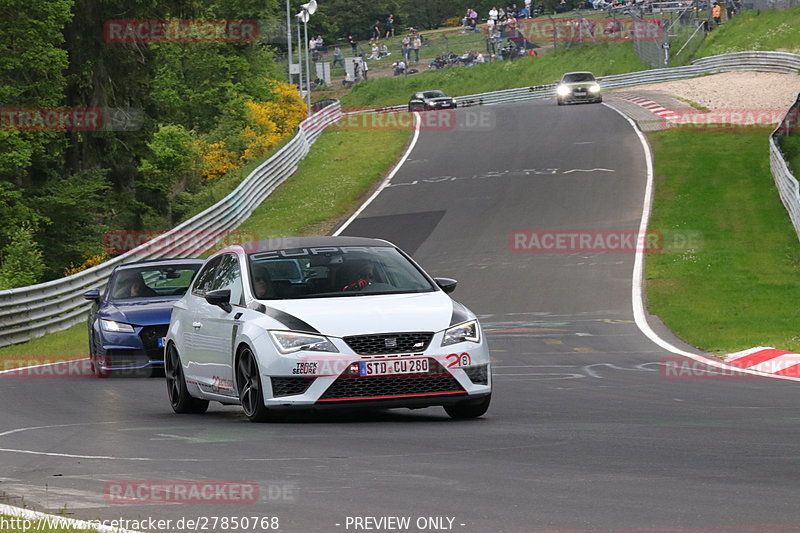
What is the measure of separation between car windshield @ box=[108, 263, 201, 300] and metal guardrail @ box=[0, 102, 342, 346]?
6.87m

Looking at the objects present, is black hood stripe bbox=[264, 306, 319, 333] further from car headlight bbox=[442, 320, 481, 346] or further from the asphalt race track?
car headlight bbox=[442, 320, 481, 346]

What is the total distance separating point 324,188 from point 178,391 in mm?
34400

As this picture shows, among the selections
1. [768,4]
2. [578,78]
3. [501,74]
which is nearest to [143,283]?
[578,78]

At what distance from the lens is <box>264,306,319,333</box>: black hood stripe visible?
33.6ft

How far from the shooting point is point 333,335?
10156mm

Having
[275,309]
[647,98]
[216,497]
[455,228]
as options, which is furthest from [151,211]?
[216,497]

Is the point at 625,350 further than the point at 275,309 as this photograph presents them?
Yes

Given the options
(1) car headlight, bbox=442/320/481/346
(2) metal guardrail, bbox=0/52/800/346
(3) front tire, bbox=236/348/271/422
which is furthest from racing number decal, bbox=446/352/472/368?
(2) metal guardrail, bbox=0/52/800/346

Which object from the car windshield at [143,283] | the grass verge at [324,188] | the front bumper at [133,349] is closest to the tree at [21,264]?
the grass verge at [324,188]

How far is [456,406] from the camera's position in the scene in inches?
429

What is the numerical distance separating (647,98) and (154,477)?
57.4 metres

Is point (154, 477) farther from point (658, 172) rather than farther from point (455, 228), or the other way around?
point (658, 172)

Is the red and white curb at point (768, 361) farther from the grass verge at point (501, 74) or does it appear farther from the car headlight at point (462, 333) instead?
the grass verge at point (501, 74)

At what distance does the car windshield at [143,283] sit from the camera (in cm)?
1802
